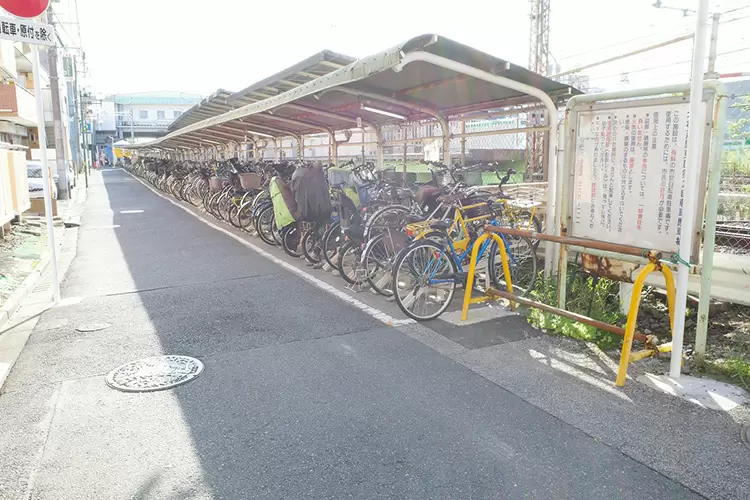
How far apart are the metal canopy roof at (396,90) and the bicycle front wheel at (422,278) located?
5.91 ft

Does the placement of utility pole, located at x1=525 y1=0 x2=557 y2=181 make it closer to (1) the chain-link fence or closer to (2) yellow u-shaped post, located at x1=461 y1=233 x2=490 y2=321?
(1) the chain-link fence

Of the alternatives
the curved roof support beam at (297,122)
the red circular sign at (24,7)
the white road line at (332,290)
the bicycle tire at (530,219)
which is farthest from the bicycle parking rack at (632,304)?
the curved roof support beam at (297,122)

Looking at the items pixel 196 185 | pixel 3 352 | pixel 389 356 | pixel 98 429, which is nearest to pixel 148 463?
pixel 98 429

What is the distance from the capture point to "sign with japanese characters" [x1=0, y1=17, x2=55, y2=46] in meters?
5.51

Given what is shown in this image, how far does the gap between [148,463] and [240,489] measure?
63 centimetres

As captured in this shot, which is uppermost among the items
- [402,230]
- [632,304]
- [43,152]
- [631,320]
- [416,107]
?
[416,107]

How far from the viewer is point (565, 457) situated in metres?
3.04

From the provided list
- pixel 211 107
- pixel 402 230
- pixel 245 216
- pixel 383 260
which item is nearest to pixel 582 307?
pixel 402 230

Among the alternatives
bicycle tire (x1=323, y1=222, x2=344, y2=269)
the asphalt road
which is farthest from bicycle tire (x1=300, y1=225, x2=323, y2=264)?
the asphalt road

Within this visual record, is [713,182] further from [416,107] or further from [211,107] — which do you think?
[211,107]

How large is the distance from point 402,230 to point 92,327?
3.41 m

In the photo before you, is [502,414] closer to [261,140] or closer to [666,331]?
[666,331]

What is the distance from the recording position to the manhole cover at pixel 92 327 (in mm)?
5305

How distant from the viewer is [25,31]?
5.67m
